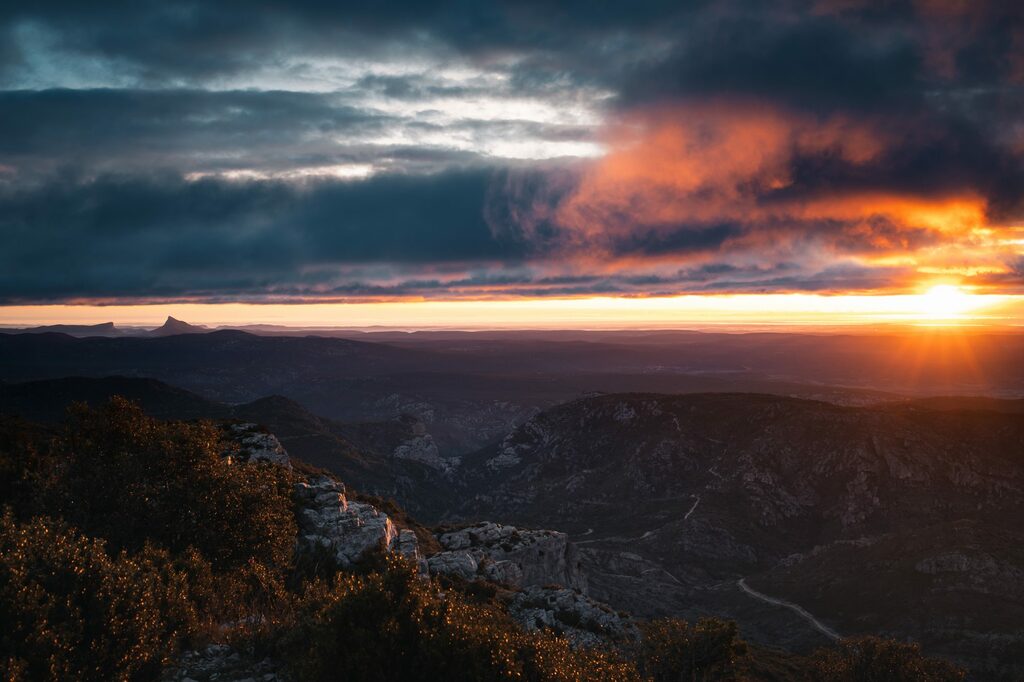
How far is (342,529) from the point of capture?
1752 inches

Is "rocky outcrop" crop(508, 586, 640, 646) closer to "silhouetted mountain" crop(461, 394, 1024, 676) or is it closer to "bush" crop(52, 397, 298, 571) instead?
"bush" crop(52, 397, 298, 571)

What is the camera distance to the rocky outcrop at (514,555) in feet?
196

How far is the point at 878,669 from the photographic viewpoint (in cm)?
4703

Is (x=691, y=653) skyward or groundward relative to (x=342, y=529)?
groundward

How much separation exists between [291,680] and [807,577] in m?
103

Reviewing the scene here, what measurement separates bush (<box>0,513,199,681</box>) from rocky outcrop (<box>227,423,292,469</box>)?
147 ft

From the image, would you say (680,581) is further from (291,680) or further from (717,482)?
(291,680)

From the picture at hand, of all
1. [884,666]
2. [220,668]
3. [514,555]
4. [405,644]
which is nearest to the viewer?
[405,644]

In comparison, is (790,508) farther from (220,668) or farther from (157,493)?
(220,668)

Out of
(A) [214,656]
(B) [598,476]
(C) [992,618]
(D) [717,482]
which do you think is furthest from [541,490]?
(A) [214,656]

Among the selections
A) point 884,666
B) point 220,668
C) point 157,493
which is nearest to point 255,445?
point 157,493

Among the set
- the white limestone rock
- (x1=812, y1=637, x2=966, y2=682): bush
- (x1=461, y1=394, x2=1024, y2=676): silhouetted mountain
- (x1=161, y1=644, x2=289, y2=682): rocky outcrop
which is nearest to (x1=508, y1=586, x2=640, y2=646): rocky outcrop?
the white limestone rock

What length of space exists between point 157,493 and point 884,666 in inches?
2066

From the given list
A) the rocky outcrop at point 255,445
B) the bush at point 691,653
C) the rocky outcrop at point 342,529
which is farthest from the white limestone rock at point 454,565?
the bush at point 691,653
